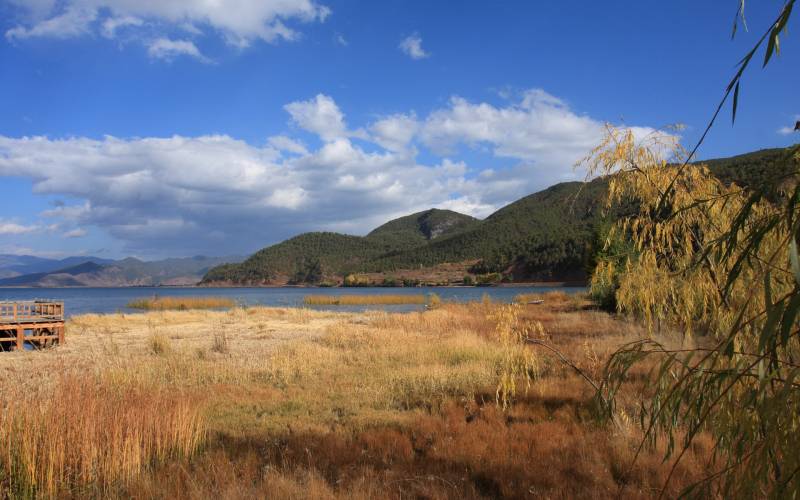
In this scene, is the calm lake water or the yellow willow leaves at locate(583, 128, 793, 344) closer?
the yellow willow leaves at locate(583, 128, 793, 344)

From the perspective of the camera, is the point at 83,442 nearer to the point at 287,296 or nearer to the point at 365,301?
the point at 365,301

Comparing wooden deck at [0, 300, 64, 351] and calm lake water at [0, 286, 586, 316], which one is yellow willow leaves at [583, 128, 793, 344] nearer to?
wooden deck at [0, 300, 64, 351]

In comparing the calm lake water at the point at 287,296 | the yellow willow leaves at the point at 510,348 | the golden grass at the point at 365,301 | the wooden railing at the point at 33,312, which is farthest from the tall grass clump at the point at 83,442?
the golden grass at the point at 365,301

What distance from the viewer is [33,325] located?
21.4 m

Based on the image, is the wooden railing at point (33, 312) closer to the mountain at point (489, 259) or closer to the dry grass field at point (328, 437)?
the dry grass field at point (328, 437)

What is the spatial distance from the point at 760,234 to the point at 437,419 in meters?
6.94

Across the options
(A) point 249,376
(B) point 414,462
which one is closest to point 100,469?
(B) point 414,462

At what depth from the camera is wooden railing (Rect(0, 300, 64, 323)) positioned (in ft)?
69.5

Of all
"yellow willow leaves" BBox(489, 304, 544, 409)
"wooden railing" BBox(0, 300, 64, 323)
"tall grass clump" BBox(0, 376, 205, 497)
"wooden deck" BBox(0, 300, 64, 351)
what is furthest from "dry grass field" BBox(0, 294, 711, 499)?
"wooden railing" BBox(0, 300, 64, 323)

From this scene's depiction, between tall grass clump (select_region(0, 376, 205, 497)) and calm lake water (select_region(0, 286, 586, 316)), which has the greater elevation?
tall grass clump (select_region(0, 376, 205, 497))

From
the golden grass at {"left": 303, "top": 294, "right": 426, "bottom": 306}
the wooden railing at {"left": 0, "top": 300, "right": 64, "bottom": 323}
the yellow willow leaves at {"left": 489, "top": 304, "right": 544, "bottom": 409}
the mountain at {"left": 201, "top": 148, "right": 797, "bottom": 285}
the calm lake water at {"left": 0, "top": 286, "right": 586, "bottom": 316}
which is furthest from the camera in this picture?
the mountain at {"left": 201, "top": 148, "right": 797, "bottom": 285}

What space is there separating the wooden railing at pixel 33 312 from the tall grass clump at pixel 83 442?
17.8 metres

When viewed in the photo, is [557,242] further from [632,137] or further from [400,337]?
[632,137]

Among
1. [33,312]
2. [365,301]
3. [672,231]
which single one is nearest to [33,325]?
[33,312]
